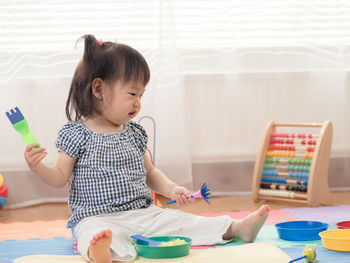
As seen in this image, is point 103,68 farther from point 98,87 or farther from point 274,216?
point 274,216

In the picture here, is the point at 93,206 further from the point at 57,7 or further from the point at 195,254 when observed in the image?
the point at 57,7

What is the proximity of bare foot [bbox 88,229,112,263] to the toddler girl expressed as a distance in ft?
0.46

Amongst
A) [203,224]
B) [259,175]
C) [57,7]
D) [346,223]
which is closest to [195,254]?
[203,224]

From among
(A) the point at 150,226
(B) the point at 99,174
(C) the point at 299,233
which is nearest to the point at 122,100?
(B) the point at 99,174

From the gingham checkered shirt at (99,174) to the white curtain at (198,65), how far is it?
80 centimetres

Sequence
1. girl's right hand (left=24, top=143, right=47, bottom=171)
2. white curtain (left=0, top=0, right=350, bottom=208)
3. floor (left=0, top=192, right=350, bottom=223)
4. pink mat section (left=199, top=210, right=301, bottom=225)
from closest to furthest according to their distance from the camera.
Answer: girl's right hand (left=24, top=143, right=47, bottom=171) < pink mat section (left=199, top=210, right=301, bottom=225) < floor (left=0, top=192, right=350, bottom=223) < white curtain (left=0, top=0, right=350, bottom=208)

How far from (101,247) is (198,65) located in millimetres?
1304

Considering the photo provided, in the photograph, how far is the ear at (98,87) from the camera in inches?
53.2

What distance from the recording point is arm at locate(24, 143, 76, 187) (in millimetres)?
1161

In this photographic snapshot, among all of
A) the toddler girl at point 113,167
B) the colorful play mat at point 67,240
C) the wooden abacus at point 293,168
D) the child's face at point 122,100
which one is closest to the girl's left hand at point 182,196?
the toddler girl at point 113,167

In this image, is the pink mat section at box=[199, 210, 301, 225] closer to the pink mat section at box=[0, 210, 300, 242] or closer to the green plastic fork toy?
the pink mat section at box=[0, 210, 300, 242]

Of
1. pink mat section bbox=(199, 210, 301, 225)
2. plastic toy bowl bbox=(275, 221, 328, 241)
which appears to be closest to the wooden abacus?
pink mat section bbox=(199, 210, 301, 225)

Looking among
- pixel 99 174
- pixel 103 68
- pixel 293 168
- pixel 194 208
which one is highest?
pixel 103 68

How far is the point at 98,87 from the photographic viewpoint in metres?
1.36
